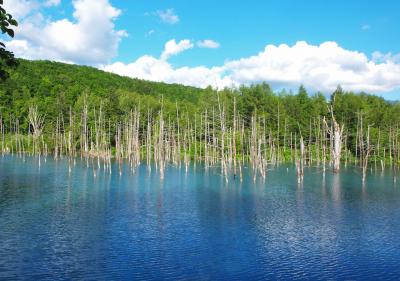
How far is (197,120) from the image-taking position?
11612cm

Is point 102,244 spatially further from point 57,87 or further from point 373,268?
point 57,87

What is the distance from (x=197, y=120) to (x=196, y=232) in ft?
272

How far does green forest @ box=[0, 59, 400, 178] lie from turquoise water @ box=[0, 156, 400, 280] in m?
42.9

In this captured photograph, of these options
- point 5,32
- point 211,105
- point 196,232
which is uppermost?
point 211,105

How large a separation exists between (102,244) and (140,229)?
5183 millimetres

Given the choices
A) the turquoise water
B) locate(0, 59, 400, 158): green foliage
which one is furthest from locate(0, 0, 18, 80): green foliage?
locate(0, 59, 400, 158): green foliage

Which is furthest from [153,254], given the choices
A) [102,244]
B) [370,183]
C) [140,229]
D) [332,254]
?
[370,183]

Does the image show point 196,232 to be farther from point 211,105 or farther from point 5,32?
point 211,105

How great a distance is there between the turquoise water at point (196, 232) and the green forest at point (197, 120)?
141ft

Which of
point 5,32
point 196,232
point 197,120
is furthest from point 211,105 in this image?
point 5,32

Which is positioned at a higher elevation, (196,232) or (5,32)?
(5,32)

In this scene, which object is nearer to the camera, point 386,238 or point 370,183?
point 386,238

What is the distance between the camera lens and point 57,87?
15838cm

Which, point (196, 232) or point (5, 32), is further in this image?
point (196, 232)
